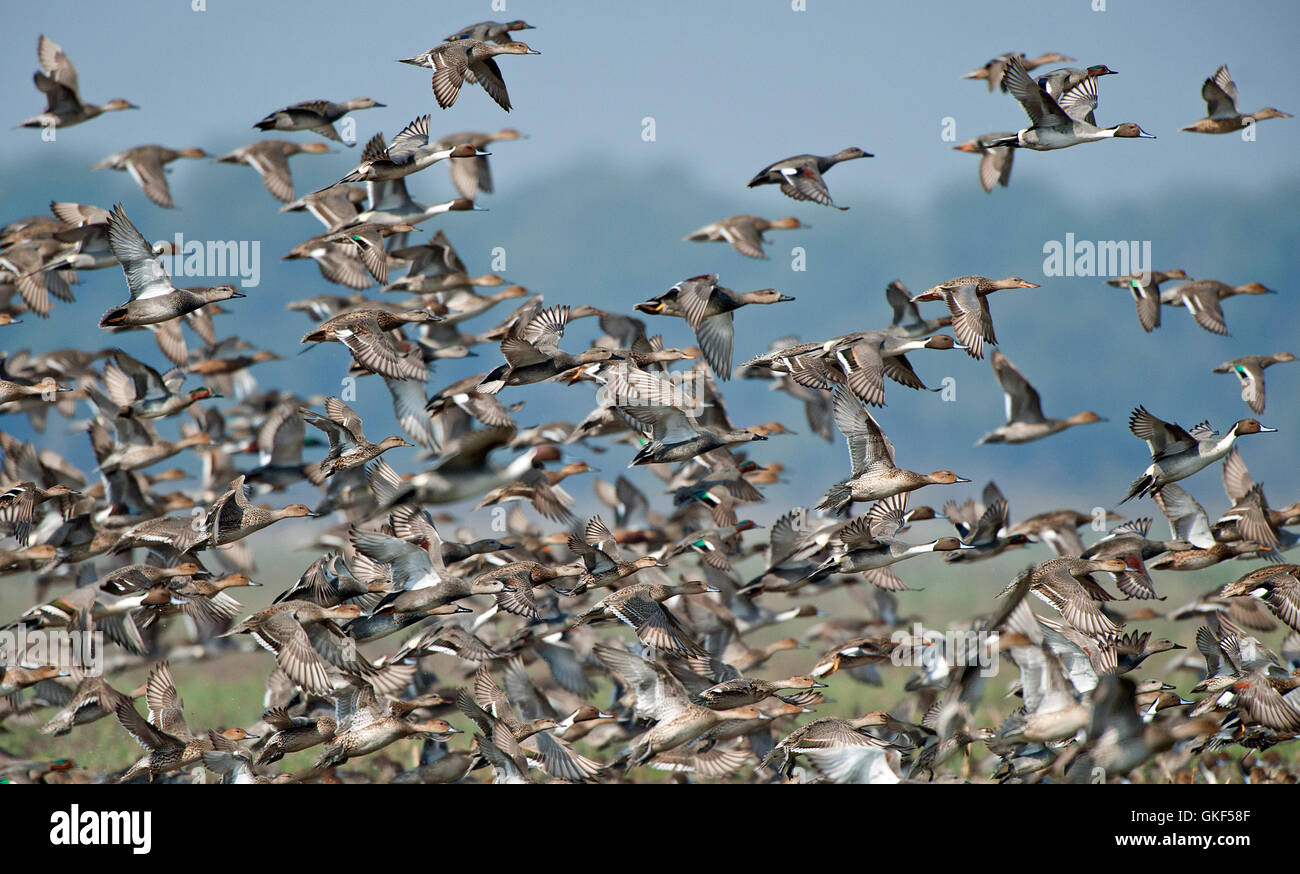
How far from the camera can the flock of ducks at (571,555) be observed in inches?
439

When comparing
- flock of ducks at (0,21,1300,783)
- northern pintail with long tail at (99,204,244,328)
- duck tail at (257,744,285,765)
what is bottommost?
duck tail at (257,744,285,765)

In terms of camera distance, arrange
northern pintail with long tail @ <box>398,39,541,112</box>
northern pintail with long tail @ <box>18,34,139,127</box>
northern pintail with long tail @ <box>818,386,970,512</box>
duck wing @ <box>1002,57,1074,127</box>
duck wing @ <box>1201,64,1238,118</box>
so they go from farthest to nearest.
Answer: northern pintail with long tail @ <box>18,34,139,127</box>
duck wing @ <box>1201,64,1238,118</box>
duck wing @ <box>1002,57,1074,127</box>
northern pintail with long tail @ <box>398,39,541,112</box>
northern pintail with long tail @ <box>818,386,970,512</box>

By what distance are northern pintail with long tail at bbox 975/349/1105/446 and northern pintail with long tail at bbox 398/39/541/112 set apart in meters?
6.58

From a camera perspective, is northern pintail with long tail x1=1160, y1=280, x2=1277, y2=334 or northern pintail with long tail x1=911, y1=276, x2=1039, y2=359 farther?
northern pintail with long tail x1=1160, y1=280, x2=1277, y2=334

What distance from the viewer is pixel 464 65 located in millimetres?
14336

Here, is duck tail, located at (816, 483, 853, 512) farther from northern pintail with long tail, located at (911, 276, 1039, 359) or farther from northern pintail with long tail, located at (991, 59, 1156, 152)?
northern pintail with long tail, located at (991, 59, 1156, 152)

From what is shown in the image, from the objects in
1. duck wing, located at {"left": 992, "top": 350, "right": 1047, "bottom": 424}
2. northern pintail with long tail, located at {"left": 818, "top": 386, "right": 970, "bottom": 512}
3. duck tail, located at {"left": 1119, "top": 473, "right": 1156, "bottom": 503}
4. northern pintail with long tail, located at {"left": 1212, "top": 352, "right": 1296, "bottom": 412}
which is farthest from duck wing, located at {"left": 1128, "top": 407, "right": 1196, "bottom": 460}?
duck wing, located at {"left": 992, "top": 350, "right": 1047, "bottom": 424}


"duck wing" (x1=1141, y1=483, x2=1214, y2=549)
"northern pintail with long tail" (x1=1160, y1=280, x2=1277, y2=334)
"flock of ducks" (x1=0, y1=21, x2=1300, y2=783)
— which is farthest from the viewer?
"northern pintail with long tail" (x1=1160, y1=280, x2=1277, y2=334)

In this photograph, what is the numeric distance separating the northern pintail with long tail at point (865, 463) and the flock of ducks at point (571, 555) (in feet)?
0.09

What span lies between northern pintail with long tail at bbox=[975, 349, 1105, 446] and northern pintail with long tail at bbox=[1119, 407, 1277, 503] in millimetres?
3048

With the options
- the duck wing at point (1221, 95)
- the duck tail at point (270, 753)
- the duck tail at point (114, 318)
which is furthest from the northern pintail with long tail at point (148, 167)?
the duck wing at point (1221, 95)

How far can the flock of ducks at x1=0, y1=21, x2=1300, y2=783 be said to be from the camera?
11148 mm

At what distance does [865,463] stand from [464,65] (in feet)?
19.2

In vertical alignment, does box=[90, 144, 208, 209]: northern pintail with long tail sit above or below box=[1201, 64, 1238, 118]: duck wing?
below
